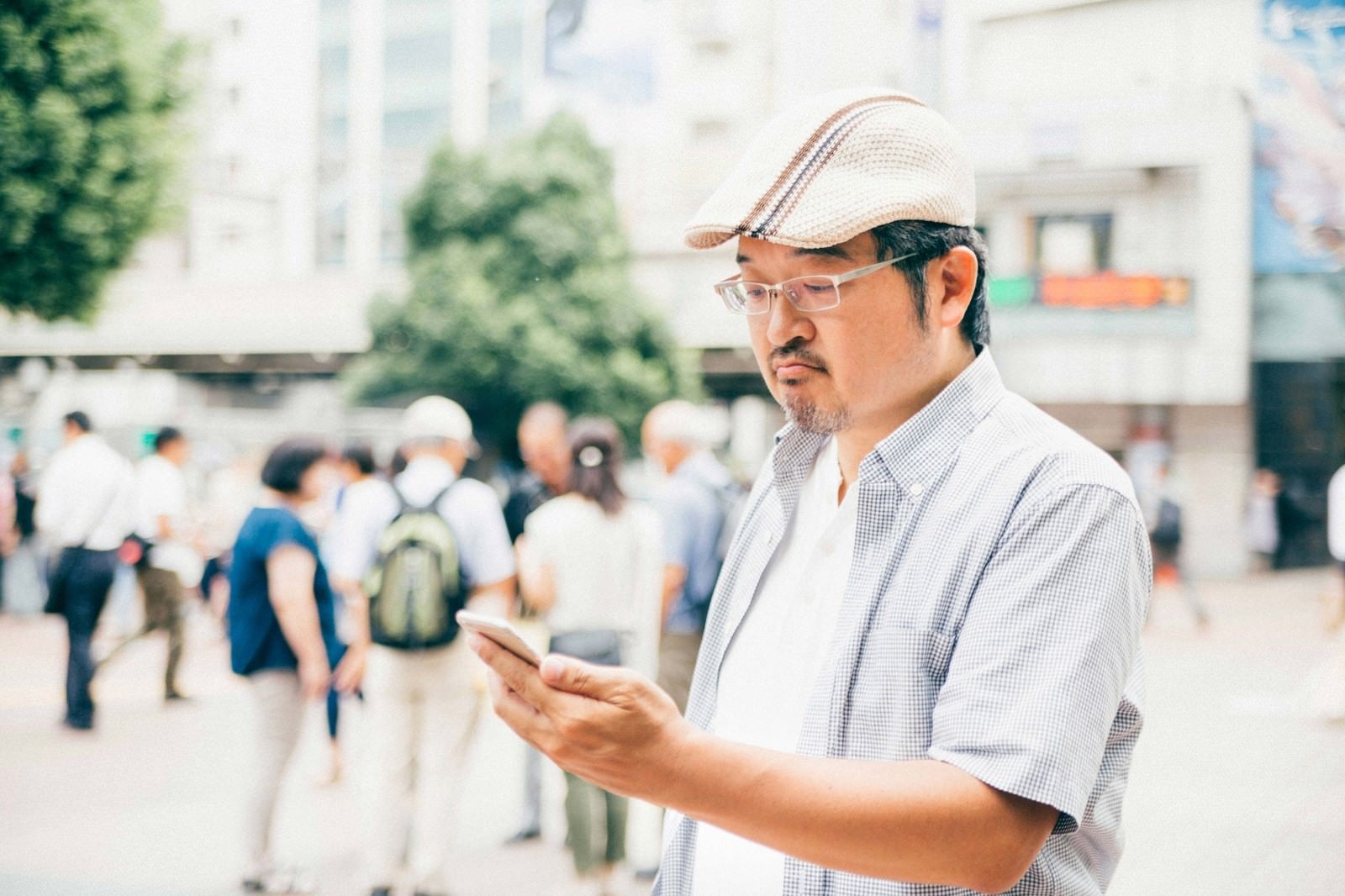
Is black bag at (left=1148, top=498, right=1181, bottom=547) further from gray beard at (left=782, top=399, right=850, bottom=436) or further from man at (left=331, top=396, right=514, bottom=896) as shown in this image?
gray beard at (left=782, top=399, right=850, bottom=436)

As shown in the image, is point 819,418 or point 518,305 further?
point 518,305

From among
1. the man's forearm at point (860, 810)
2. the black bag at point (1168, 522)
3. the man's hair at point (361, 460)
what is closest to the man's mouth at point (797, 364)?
the man's forearm at point (860, 810)

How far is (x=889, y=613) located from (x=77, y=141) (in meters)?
10.1

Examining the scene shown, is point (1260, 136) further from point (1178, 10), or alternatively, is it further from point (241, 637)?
point (241, 637)

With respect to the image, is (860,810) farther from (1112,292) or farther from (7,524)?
(1112,292)

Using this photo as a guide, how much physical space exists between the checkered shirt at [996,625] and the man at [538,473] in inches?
144

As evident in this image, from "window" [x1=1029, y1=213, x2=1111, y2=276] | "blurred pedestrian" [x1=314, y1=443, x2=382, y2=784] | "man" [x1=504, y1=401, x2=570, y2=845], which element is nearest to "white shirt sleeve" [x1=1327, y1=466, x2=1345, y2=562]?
"man" [x1=504, y1=401, x2=570, y2=845]

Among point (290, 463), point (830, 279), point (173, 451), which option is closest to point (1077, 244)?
point (173, 451)

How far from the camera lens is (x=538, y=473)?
599 centimetres

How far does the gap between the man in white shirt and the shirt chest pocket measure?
305 inches

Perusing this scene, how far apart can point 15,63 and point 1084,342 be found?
49.8 ft

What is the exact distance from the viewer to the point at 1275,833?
5.29 metres

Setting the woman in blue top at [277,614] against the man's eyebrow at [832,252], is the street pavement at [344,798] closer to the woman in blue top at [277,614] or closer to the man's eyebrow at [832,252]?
the woman in blue top at [277,614]

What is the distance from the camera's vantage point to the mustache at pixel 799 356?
134cm
